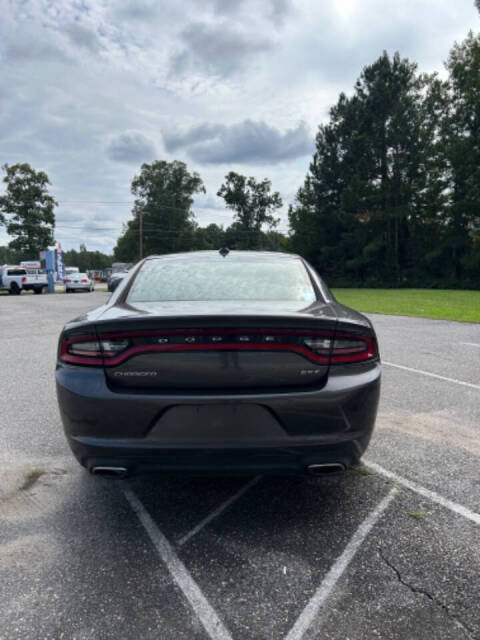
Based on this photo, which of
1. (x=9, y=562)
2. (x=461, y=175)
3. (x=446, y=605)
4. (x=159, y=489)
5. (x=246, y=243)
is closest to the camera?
(x=446, y=605)

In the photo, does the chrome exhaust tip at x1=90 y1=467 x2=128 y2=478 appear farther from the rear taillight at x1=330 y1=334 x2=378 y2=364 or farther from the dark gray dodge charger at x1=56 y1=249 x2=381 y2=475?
the rear taillight at x1=330 y1=334 x2=378 y2=364

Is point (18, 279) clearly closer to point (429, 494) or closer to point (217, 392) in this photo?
point (217, 392)

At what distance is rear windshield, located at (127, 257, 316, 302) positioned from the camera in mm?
2984

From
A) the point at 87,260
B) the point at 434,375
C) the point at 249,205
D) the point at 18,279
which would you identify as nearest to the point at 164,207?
the point at 249,205

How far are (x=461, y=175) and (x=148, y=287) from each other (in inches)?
1714

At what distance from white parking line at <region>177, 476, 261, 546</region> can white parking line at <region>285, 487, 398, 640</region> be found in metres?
0.73

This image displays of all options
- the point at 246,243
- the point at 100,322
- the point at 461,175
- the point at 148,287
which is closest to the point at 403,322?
the point at 148,287

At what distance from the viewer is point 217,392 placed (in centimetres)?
228

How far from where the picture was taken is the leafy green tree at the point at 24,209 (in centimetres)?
5788

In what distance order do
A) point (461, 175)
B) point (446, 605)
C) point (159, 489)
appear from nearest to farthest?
point (446, 605)
point (159, 489)
point (461, 175)

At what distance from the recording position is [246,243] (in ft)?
244

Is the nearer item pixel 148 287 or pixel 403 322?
pixel 148 287

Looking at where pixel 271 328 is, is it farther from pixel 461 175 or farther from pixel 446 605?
pixel 461 175

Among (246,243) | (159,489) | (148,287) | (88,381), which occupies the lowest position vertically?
(159,489)
